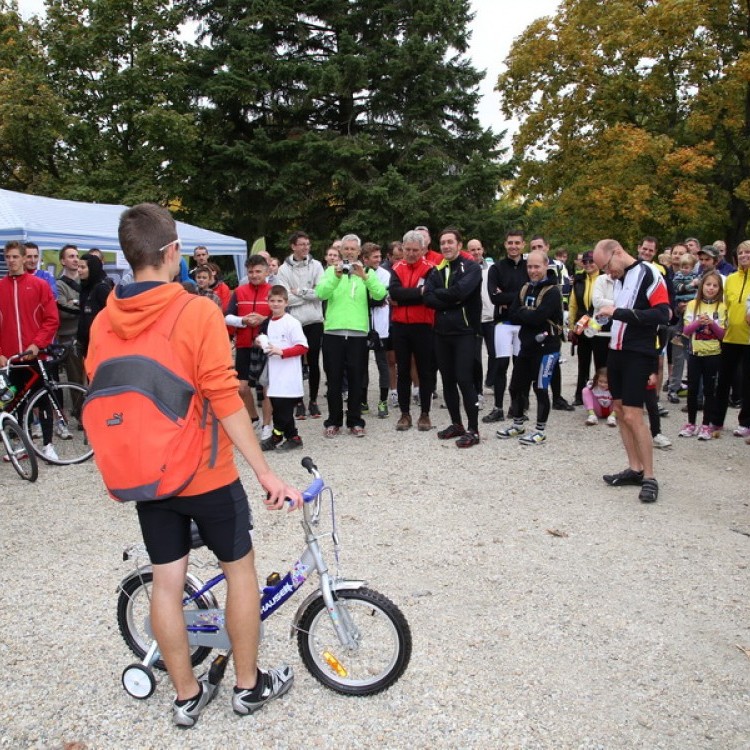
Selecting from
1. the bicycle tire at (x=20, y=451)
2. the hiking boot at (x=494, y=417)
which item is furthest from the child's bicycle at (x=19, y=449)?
the hiking boot at (x=494, y=417)

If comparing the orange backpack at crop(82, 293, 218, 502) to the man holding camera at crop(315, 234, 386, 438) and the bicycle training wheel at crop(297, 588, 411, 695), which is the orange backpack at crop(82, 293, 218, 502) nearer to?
the bicycle training wheel at crop(297, 588, 411, 695)

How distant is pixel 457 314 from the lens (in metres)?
7.12

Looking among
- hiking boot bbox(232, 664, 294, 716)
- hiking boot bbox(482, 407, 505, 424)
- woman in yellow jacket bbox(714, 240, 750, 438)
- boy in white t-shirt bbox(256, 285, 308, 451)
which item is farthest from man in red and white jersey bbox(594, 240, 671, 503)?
hiking boot bbox(232, 664, 294, 716)

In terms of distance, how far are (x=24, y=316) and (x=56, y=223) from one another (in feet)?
15.7

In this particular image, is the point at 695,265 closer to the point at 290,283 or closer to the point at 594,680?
the point at 290,283

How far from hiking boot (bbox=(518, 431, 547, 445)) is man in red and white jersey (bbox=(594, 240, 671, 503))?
160cm

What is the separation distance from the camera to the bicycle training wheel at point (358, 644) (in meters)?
2.99

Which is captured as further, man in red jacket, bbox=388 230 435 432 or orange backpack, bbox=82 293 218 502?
man in red jacket, bbox=388 230 435 432

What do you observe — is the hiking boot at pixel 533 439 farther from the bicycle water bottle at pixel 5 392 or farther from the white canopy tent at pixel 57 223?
the white canopy tent at pixel 57 223

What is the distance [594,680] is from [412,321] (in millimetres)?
5010

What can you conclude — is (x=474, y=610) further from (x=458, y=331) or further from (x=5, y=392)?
(x=5, y=392)

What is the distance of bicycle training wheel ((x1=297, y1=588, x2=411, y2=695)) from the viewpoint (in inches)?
118

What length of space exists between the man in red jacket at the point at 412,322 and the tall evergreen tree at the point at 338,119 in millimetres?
15090

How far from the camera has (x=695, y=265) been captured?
9820 millimetres
